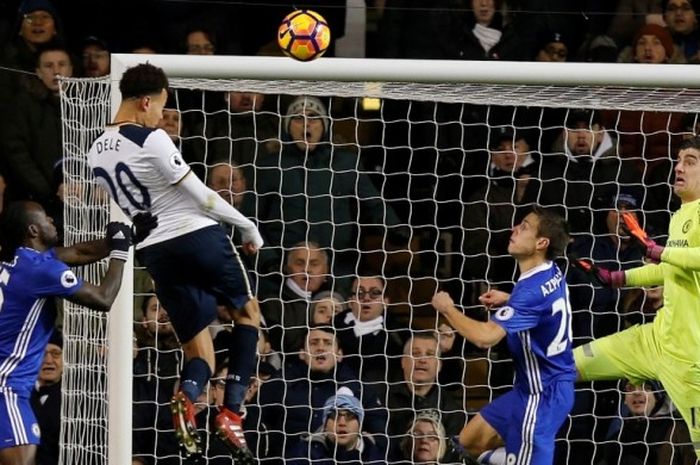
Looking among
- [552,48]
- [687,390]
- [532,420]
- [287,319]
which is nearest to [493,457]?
[532,420]

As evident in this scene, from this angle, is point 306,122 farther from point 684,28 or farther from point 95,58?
point 684,28

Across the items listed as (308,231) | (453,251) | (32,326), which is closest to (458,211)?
(453,251)

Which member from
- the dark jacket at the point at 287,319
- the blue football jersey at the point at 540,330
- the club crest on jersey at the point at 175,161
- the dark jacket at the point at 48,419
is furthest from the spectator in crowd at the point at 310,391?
the club crest on jersey at the point at 175,161

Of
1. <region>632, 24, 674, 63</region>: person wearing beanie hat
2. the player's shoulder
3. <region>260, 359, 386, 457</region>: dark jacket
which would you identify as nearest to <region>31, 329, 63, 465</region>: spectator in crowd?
<region>260, 359, 386, 457</region>: dark jacket

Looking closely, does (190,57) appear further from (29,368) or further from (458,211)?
(458,211)

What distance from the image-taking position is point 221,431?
809 cm

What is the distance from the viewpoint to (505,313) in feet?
27.7

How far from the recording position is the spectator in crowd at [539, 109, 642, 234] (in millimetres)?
10461

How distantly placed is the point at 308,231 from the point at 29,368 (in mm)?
2350

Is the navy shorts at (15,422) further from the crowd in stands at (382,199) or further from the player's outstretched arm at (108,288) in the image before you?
the crowd in stands at (382,199)

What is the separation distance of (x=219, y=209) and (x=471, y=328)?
4.08 ft

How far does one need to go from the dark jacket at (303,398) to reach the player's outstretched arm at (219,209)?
2.09 m

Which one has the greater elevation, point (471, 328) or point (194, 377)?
point (471, 328)

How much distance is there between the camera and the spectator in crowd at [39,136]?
34.2 ft
